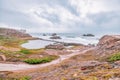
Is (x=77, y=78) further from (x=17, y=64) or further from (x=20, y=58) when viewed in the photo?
(x=20, y=58)

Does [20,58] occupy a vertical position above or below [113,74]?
below

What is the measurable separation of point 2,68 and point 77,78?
1426 inches

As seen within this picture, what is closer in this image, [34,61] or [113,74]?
[113,74]

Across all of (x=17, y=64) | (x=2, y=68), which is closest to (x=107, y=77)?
(x=2, y=68)

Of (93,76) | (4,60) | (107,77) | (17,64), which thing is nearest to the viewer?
(107,77)

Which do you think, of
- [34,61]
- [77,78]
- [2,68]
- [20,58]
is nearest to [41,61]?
[34,61]

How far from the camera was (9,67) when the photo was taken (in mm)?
58219

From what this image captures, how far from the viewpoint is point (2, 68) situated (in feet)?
187

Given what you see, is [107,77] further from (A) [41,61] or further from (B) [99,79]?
(A) [41,61]

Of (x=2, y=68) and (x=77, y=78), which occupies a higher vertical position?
(x=77, y=78)

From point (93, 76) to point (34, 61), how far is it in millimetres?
42709

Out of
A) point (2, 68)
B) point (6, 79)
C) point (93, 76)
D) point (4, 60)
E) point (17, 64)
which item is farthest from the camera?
point (4, 60)

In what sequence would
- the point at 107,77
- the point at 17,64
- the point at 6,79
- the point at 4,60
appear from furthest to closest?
the point at 4,60 < the point at 17,64 < the point at 6,79 < the point at 107,77

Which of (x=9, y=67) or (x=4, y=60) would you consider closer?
(x=9, y=67)
